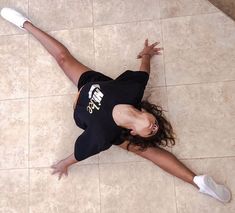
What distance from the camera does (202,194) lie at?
5.55ft

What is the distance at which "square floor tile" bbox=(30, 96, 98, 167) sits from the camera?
6.01ft

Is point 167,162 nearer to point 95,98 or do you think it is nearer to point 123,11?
point 95,98

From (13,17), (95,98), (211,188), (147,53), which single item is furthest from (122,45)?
(211,188)

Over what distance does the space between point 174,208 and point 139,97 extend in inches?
23.2

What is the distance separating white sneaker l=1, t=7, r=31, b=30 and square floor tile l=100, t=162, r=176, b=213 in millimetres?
905

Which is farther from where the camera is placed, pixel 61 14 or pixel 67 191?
pixel 61 14

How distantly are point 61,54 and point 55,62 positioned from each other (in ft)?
0.26

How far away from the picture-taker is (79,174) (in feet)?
5.88

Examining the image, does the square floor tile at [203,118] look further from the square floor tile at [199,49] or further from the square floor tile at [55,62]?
the square floor tile at [55,62]

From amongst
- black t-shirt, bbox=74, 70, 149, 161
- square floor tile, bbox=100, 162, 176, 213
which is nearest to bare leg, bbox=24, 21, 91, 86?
black t-shirt, bbox=74, 70, 149, 161

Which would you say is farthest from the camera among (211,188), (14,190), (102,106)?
(14,190)

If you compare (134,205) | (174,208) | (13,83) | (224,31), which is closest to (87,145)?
(134,205)

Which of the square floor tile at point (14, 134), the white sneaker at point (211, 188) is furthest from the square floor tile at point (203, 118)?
the square floor tile at point (14, 134)

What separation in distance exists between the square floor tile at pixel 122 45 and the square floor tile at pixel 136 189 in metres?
0.49
